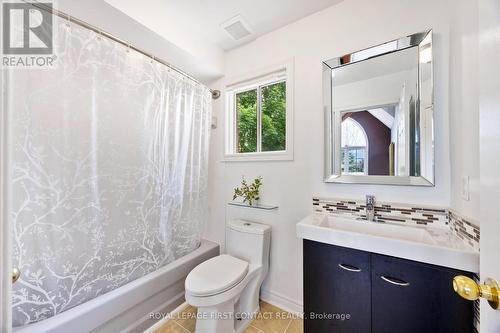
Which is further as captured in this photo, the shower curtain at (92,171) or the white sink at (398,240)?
the shower curtain at (92,171)

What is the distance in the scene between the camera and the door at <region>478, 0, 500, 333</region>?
1.32ft

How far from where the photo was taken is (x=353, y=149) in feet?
4.77

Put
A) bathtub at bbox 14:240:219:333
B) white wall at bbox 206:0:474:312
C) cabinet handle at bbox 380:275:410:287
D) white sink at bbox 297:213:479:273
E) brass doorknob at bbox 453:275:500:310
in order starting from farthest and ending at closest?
white wall at bbox 206:0:474:312
bathtub at bbox 14:240:219:333
cabinet handle at bbox 380:275:410:287
white sink at bbox 297:213:479:273
brass doorknob at bbox 453:275:500:310

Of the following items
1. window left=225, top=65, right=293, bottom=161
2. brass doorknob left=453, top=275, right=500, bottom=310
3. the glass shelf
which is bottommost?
the glass shelf

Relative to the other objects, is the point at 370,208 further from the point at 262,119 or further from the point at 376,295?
the point at 262,119

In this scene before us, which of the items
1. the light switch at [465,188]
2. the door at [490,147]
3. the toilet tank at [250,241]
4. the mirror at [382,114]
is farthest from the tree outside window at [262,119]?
the door at [490,147]

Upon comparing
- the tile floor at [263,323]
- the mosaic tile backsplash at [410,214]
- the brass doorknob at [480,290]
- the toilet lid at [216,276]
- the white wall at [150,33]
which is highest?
the white wall at [150,33]

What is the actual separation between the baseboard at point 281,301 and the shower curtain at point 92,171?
83 cm

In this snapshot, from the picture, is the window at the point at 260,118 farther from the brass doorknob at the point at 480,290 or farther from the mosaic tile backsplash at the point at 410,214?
the brass doorknob at the point at 480,290

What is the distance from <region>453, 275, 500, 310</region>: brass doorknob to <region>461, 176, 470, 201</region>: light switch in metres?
0.71

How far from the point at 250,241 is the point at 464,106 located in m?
1.58

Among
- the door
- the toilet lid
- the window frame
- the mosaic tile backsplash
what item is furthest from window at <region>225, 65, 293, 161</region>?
the door

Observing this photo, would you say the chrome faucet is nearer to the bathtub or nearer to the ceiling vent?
the bathtub

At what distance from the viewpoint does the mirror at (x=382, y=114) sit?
1210 millimetres
